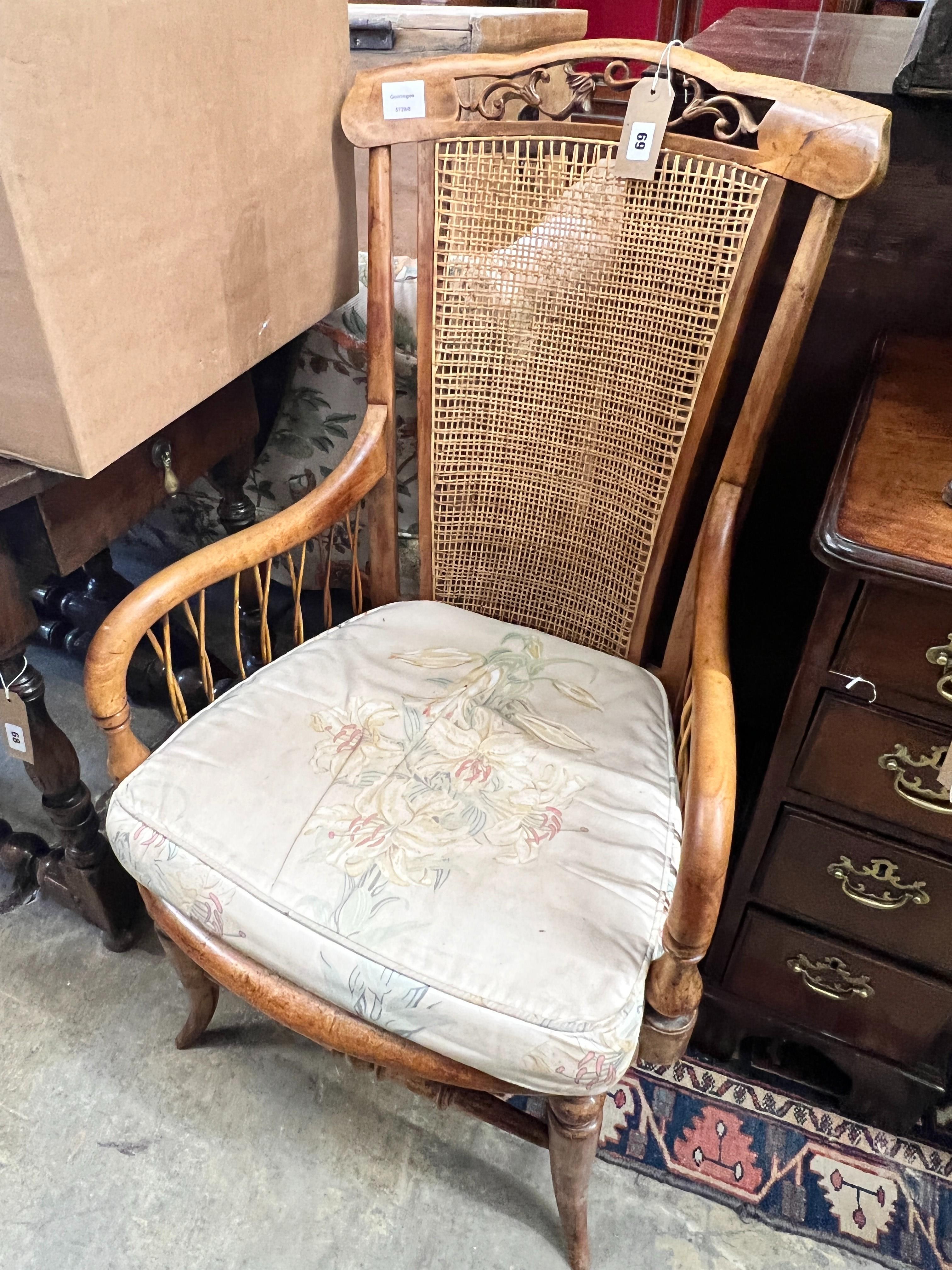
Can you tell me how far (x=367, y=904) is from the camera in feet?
2.34

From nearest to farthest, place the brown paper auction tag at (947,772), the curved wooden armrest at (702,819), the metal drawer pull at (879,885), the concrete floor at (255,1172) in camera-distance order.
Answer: the curved wooden armrest at (702,819), the brown paper auction tag at (947,772), the metal drawer pull at (879,885), the concrete floor at (255,1172)

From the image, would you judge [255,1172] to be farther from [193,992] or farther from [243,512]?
[243,512]

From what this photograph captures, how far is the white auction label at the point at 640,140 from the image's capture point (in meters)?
0.80

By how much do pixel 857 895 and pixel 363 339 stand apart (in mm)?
957

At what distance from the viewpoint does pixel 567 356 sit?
929mm

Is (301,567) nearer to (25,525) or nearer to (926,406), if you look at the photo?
(25,525)

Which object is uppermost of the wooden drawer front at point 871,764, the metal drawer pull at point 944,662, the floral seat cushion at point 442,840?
the metal drawer pull at point 944,662

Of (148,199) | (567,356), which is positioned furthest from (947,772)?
(148,199)

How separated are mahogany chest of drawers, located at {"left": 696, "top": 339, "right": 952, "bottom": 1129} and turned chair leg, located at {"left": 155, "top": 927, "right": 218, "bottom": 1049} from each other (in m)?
0.59

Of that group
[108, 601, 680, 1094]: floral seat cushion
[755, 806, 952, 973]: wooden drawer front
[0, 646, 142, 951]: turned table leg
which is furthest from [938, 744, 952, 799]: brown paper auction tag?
[0, 646, 142, 951]: turned table leg

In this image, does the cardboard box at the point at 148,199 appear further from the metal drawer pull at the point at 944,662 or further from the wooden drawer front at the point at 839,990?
the wooden drawer front at the point at 839,990

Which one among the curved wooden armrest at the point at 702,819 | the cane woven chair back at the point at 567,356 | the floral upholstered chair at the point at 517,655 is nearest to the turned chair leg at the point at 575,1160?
the floral upholstered chair at the point at 517,655

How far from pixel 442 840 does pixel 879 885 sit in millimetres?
440

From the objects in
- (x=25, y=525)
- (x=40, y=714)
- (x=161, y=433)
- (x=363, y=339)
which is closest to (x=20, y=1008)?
(x=40, y=714)
